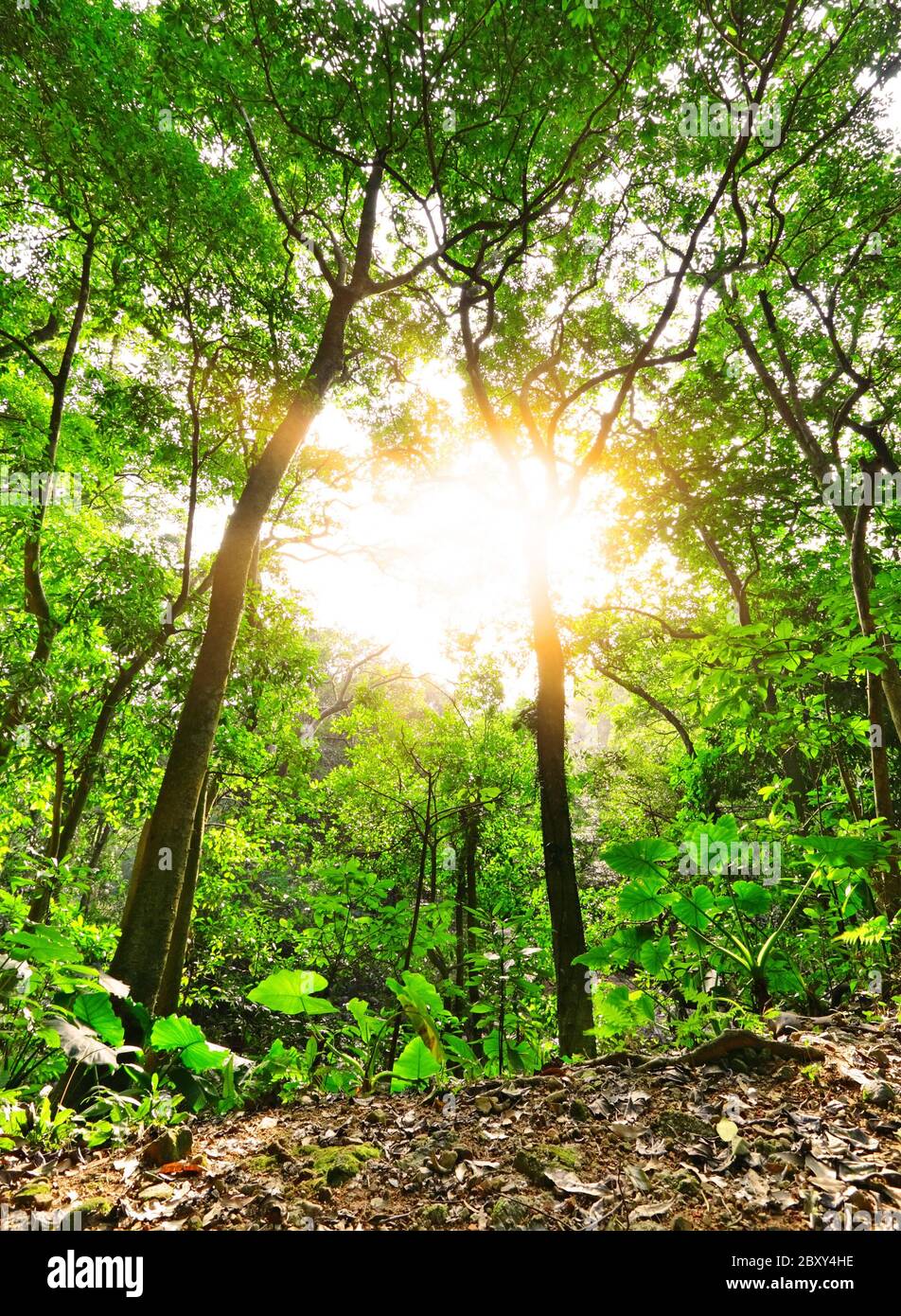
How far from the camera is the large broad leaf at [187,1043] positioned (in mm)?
2855

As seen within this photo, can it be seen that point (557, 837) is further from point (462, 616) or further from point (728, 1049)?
point (462, 616)

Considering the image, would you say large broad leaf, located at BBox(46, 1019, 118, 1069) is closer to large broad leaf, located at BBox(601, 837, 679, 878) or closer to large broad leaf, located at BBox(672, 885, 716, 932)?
large broad leaf, located at BBox(601, 837, 679, 878)

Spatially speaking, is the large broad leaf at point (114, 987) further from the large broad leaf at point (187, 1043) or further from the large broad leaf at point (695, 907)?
the large broad leaf at point (695, 907)

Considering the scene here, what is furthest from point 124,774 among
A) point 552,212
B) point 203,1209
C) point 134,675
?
point 552,212

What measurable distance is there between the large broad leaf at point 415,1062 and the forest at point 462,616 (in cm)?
3

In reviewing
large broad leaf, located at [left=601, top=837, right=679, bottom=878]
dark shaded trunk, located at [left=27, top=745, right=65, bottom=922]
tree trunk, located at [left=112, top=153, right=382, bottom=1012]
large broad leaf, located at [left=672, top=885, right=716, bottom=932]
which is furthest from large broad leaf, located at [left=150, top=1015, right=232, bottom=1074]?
dark shaded trunk, located at [left=27, top=745, right=65, bottom=922]

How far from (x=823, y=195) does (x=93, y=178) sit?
29.3 ft

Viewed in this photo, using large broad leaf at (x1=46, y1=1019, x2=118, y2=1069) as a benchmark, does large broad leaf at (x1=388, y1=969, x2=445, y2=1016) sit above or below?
above

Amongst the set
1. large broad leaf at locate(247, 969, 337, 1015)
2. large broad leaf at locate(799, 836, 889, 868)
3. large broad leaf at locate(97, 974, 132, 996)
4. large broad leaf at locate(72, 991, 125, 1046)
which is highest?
large broad leaf at locate(799, 836, 889, 868)

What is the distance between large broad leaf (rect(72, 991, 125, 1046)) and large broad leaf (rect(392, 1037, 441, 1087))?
4.72ft

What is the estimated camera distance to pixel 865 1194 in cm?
153

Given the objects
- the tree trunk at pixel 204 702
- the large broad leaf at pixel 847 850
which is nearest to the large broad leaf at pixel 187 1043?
the tree trunk at pixel 204 702

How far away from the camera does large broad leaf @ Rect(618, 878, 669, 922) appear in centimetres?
303

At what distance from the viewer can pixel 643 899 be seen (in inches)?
121
